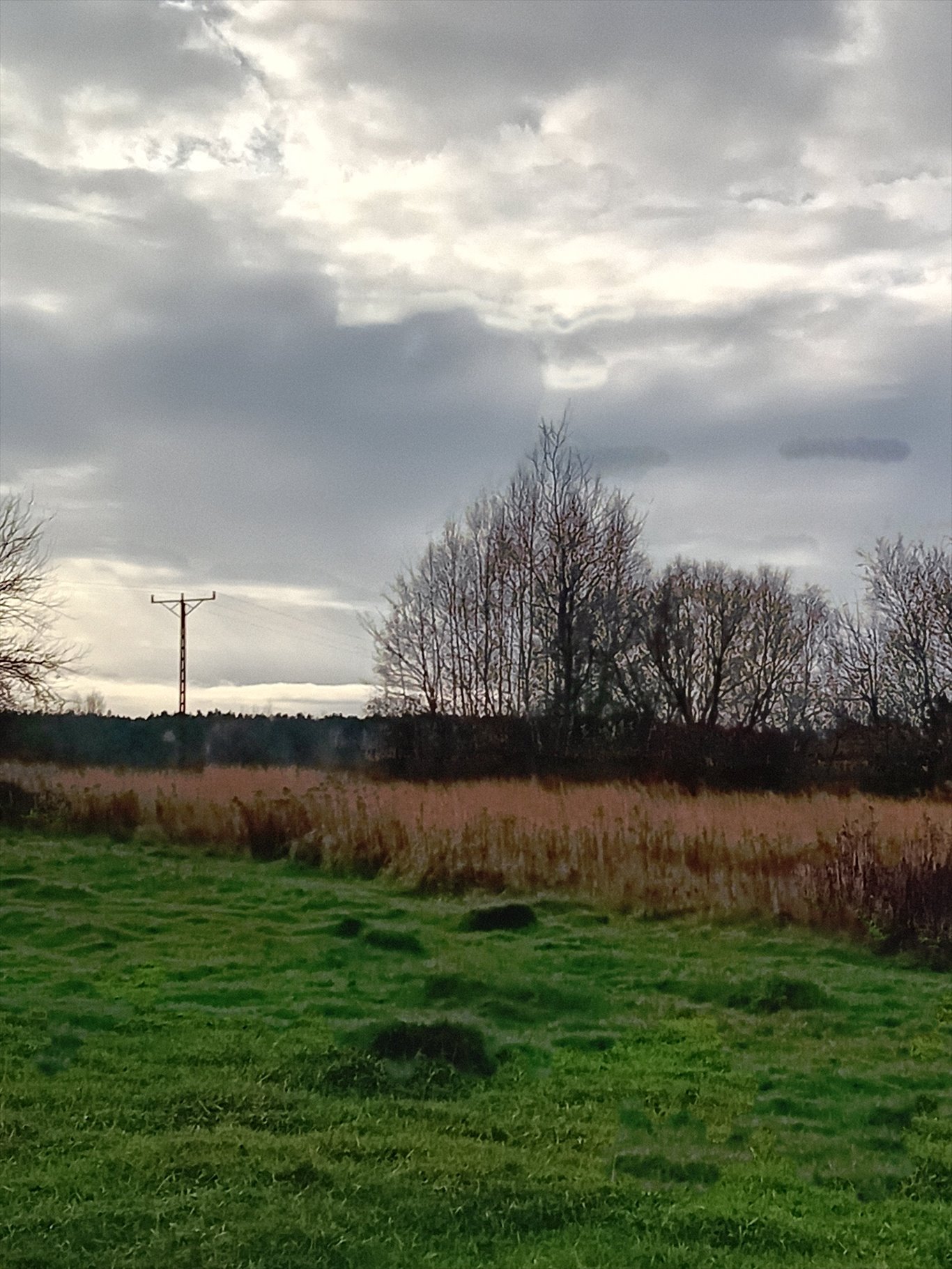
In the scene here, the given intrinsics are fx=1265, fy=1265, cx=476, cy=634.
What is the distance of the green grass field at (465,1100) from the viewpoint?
15.1 feet

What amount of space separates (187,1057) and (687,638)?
1770 inches

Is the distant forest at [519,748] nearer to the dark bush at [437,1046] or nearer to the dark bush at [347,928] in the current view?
the dark bush at [347,928]

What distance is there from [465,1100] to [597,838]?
891 cm

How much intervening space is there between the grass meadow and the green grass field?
0.02 m

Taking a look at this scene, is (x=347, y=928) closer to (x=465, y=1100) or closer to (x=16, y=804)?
(x=465, y=1100)

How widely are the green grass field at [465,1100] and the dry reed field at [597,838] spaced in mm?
945

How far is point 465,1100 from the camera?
6430 millimetres

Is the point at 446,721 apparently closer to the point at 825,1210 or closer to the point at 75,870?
the point at 75,870

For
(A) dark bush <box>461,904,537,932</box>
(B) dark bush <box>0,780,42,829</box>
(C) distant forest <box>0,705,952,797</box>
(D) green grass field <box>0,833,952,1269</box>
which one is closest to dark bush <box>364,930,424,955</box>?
(D) green grass field <box>0,833,952,1269</box>

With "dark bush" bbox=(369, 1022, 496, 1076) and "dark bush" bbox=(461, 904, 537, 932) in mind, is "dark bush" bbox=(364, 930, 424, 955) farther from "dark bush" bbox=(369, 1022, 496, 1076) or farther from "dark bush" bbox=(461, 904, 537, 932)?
"dark bush" bbox=(369, 1022, 496, 1076)

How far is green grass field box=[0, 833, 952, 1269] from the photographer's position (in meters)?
4.61

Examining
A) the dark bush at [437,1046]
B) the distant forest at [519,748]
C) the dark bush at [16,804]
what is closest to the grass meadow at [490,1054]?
the dark bush at [437,1046]

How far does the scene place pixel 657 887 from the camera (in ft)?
44.8

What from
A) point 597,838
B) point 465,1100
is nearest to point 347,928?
point 597,838
